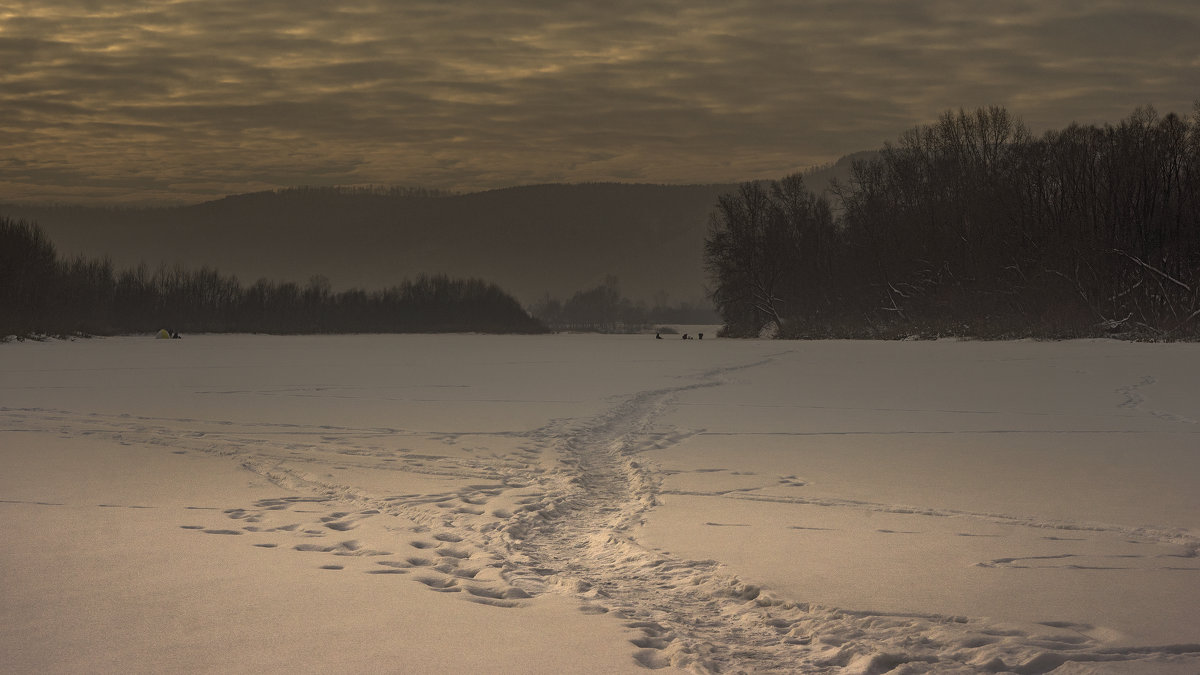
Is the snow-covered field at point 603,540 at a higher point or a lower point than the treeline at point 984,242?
lower

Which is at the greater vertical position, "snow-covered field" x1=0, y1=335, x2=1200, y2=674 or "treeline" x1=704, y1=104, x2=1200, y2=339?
"treeline" x1=704, y1=104, x2=1200, y2=339

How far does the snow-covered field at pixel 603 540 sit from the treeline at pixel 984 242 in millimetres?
21734

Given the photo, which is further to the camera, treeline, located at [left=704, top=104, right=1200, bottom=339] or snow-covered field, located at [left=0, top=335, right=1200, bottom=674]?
treeline, located at [left=704, top=104, right=1200, bottom=339]

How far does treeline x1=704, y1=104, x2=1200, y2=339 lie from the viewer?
1200 inches

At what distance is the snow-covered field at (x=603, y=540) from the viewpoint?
318 centimetres

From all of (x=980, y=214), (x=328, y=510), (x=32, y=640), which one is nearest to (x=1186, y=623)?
(x=32, y=640)

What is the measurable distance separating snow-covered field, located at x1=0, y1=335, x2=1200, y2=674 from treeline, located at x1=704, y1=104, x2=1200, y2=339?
2173 centimetres

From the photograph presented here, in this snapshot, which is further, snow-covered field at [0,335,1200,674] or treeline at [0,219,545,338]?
treeline at [0,219,545,338]

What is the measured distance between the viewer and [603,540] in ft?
16.0

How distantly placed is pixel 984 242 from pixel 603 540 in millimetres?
36247

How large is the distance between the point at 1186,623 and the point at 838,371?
15098mm

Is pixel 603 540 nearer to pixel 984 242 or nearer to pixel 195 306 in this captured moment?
pixel 984 242

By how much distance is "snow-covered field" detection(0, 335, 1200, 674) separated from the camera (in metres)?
3.18

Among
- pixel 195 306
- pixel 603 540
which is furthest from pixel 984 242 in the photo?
pixel 195 306
